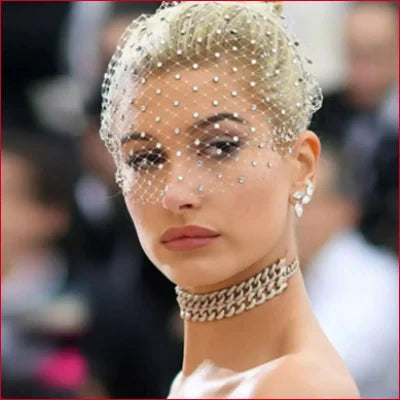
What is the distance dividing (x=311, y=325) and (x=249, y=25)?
398mm

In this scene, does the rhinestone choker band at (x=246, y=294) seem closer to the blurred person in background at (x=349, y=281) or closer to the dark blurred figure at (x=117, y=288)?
the blurred person in background at (x=349, y=281)

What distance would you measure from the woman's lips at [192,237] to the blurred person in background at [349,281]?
751 mm

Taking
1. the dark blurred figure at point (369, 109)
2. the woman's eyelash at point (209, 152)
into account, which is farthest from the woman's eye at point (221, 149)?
the dark blurred figure at point (369, 109)

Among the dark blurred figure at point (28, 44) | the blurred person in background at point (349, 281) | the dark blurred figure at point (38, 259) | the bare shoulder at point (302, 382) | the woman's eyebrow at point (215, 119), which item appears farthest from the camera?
the dark blurred figure at point (28, 44)

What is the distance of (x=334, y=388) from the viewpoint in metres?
1.16

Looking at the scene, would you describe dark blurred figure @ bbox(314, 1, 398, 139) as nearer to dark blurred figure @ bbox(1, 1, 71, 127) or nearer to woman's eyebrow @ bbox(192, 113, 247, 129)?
dark blurred figure @ bbox(1, 1, 71, 127)

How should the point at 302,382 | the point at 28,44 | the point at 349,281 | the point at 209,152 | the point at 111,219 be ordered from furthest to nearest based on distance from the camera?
the point at 28,44 → the point at 111,219 → the point at 349,281 → the point at 209,152 → the point at 302,382

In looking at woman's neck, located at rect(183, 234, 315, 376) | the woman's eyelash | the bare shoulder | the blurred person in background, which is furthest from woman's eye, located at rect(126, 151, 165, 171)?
the blurred person in background

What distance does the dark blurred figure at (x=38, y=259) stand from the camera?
2236 millimetres

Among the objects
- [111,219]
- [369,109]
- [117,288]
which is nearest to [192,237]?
[117,288]

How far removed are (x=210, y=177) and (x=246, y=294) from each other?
0.53 feet

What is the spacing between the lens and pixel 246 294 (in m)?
1.28

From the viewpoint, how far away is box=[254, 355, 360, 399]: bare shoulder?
3.75 ft

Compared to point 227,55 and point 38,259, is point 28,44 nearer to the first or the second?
point 38,259
